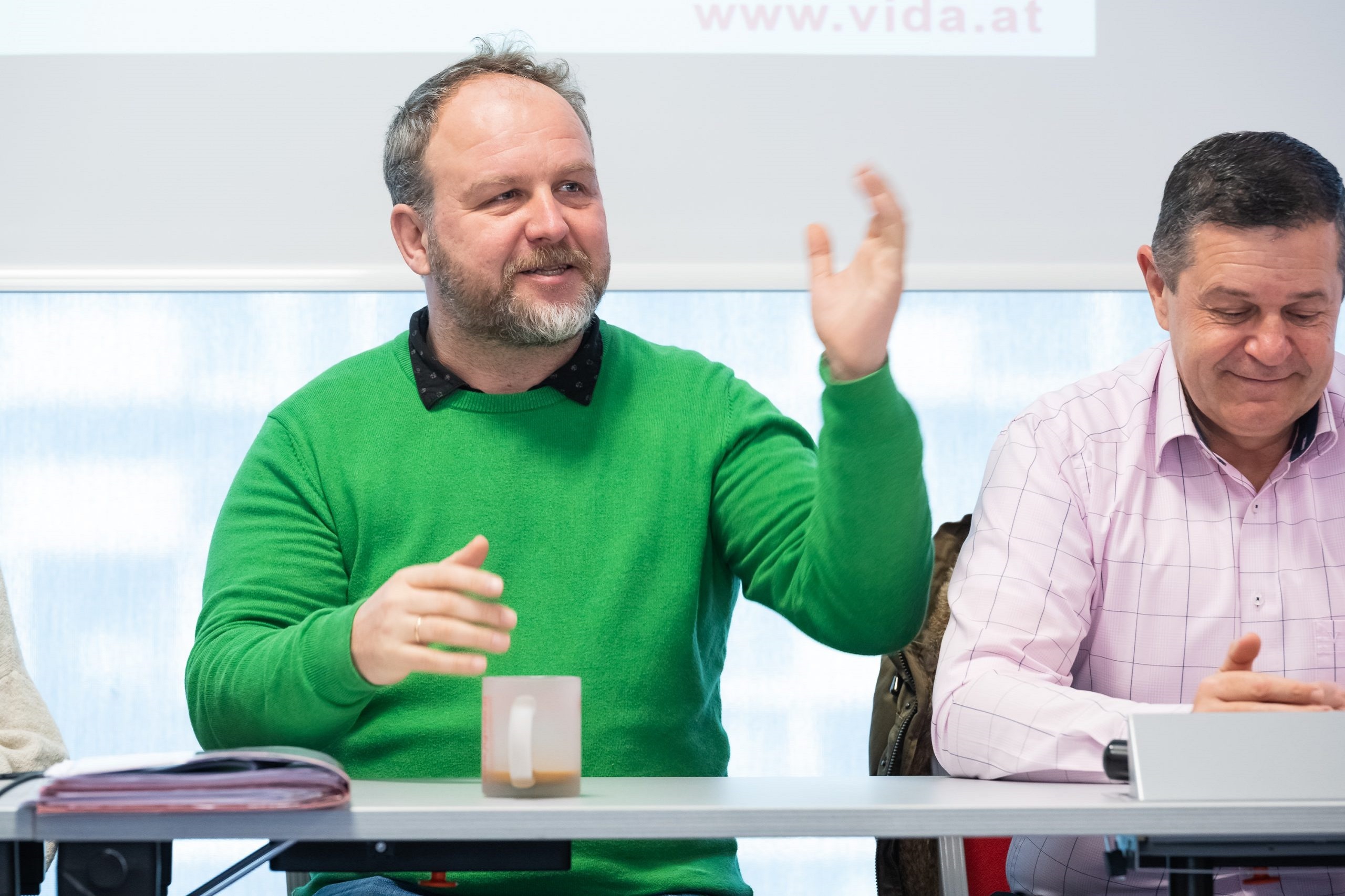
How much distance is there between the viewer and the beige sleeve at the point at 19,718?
1614mm

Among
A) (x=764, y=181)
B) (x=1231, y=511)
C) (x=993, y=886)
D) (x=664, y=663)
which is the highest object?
(x=764, y=181)

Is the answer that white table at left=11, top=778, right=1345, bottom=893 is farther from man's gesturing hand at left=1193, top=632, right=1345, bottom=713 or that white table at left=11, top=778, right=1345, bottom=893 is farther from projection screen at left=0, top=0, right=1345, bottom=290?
projection screen at left=0, top=0, right=1345, bottom=290

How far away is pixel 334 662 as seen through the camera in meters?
1.26

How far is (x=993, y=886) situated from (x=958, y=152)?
4.44 ft

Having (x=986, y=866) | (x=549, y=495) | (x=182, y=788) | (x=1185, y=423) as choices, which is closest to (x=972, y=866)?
(x=986, y=866)

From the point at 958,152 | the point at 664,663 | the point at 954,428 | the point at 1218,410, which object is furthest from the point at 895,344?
the point at 664,663

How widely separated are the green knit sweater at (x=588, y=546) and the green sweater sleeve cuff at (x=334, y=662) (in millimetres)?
32

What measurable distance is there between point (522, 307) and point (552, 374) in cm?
11

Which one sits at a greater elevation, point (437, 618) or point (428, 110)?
point (428, 110)

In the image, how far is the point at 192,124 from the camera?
2.46 m

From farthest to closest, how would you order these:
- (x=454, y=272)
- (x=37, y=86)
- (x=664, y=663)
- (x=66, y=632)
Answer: (x=66, y=632) < (x=37, y=86) < (x=454, y=272) < (x=664, y=663)

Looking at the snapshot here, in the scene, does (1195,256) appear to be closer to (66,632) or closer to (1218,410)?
(1218,410)

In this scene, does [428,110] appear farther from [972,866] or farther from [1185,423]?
[972,866]

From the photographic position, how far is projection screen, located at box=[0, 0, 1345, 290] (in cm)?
245
